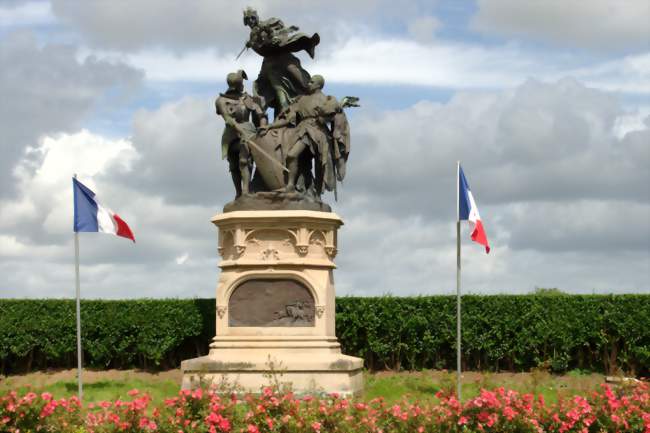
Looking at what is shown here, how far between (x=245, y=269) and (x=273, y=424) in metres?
6.52

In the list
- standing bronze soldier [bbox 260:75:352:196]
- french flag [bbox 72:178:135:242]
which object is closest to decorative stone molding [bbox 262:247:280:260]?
standing bronze soldier [bbox 260:75:352:196]

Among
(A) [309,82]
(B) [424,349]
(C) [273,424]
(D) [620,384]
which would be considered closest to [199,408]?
(C) [273,424]

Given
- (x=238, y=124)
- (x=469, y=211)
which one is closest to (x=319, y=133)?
(x=238, y=124)

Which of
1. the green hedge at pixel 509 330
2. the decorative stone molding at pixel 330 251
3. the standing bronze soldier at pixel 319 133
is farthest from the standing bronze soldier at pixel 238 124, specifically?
the green hedge at pixel 509 330

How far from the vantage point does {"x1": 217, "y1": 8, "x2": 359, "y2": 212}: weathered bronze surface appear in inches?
680

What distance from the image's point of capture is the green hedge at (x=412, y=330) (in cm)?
2178

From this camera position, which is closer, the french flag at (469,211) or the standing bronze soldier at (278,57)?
the french flag at (469,211)

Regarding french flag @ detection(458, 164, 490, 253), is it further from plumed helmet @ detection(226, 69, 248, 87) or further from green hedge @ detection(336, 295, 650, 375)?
green hedge @ detection(336, 295, 650, 375)

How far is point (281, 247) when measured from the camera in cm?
1692

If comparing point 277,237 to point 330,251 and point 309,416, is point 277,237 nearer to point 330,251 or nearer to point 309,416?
point 330,251

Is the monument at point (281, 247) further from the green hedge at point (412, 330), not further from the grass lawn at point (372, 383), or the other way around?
the green hedge at point (412, 330)

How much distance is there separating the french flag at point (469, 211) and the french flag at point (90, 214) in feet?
18.3

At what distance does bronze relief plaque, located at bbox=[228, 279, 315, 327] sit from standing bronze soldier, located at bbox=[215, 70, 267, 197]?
1.72 metres

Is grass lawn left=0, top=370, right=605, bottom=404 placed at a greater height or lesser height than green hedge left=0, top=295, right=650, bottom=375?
lesser
